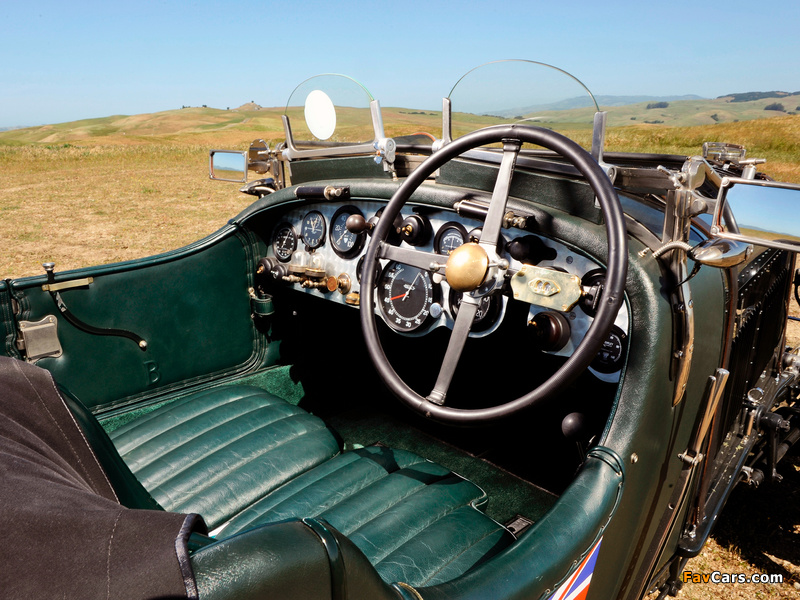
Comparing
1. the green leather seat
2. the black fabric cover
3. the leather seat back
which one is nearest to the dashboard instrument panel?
the green leather seat

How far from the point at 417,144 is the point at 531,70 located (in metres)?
0.80

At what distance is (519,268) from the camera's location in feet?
5.70

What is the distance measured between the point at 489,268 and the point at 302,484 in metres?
1.21

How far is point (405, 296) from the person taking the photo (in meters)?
2.44

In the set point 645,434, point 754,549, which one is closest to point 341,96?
point 645,434

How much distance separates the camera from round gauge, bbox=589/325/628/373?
1965 mm

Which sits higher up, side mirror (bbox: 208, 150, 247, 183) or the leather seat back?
side mirror (bbox: 208, 150, 247, 183)

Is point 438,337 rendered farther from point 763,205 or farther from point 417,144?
point 763,205

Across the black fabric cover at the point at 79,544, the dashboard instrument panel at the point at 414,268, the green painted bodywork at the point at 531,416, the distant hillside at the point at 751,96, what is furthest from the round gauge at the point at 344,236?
the distant hillside at the point at 751,96

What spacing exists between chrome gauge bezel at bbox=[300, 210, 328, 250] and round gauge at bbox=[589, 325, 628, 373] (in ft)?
4.80

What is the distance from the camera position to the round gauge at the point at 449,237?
7.32 ft

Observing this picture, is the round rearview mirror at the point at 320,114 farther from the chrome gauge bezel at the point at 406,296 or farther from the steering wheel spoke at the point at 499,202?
the steering wheel spoke at the point at 499,202

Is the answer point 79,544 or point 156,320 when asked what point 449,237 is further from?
point 79,544

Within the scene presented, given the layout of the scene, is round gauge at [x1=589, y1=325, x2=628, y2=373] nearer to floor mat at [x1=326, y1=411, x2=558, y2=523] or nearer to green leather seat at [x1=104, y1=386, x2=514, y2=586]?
green leather seat at [x1=104, y1=386, x2=514, y2=586]
